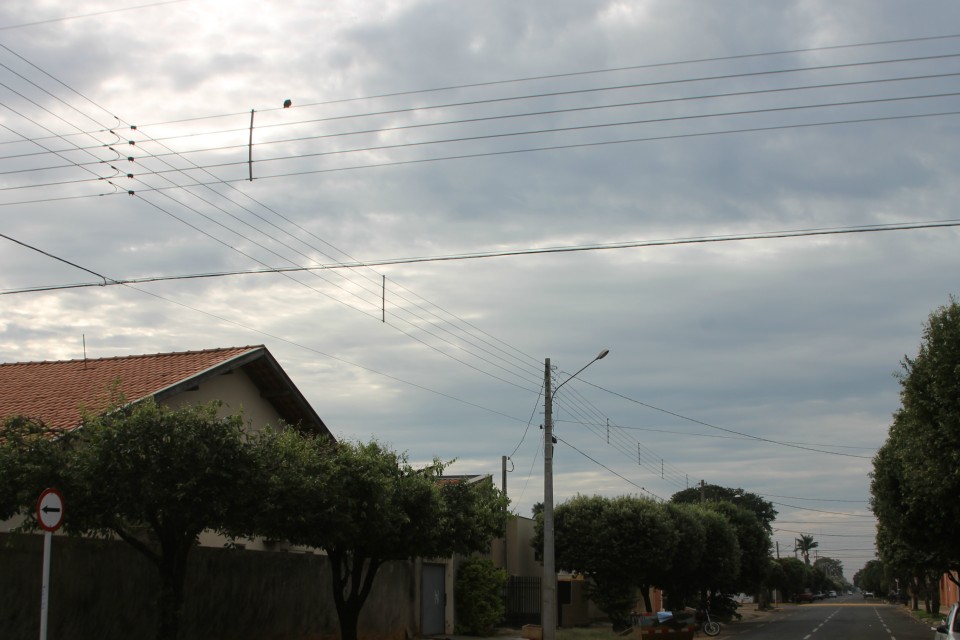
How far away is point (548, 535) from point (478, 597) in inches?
284

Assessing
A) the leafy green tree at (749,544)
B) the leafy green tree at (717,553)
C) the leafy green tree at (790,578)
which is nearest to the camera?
the leafy green tree at (717,553)

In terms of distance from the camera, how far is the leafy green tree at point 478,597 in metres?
32.1

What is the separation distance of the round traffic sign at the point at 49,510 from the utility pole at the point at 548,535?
16.0 meters

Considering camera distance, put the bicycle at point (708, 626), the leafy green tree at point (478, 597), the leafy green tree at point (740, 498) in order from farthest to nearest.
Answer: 1. the leafy green tree at point (740, 498)
2. the bicycle at point (708, 626)
3. the leafy green tree at point (478, 597)

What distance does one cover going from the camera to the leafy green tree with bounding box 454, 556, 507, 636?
105ft

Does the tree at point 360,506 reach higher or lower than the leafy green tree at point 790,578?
higher

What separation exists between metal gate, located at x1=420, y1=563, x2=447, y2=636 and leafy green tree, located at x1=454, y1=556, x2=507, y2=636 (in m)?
0.96

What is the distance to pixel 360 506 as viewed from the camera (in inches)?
721

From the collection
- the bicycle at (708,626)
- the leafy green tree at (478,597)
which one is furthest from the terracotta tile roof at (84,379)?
the bicycle at (708,626)

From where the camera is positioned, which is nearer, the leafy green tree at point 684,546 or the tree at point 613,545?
the tree at point 613,545

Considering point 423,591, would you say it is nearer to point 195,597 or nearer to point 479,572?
point 479,572

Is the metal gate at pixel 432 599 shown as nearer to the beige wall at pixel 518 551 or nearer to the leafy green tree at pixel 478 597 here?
the leafy green tree at pixel 478 597

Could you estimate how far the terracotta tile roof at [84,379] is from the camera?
19.3m

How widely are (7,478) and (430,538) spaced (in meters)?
9.24
